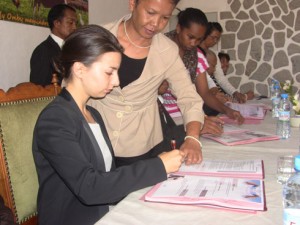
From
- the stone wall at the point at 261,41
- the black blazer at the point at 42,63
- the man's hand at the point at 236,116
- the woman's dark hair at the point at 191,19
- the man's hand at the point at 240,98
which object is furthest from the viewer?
the stone wall at the point at 261,41

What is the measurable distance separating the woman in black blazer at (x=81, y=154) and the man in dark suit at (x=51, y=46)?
1432 mm

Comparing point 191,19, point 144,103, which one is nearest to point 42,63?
point 191,19

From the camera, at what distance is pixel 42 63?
106 inches

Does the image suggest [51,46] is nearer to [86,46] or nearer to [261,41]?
[86,46]

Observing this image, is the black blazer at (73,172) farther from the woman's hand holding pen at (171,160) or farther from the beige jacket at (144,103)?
the beige jacket at (144,103)

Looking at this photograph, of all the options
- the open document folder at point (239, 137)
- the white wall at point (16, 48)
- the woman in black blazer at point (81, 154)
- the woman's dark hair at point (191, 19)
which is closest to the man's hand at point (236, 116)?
the open document folder at point (239, 137)

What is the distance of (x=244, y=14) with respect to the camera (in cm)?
552

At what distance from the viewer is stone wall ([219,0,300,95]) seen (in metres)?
5.35

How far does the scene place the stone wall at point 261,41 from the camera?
535cm

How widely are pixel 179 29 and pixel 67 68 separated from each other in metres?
1.01

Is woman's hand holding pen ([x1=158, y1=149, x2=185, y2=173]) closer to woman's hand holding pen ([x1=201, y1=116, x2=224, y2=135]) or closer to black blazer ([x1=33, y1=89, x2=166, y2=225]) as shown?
black blazer ([x1=33, y1=89, x2=166, y2=225])

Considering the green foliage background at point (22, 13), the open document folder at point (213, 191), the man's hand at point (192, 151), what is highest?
the green foliage background at point (22, 13)

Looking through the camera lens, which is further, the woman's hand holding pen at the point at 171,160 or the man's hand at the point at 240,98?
the man's hand at the point at 240,98

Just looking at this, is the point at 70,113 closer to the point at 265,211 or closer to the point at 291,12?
the point at 265,211
